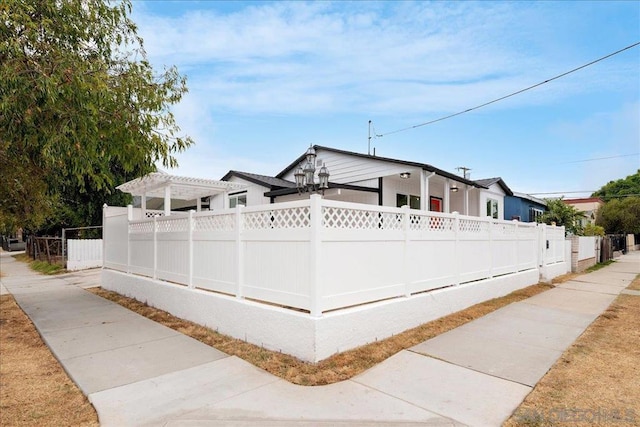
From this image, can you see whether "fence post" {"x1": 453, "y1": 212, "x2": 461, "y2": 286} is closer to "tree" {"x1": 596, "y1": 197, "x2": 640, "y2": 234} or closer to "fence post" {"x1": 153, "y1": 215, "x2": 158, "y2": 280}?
"fence post" {"x1": 153, "y1": 215, "x2": 158, "y2": 280}

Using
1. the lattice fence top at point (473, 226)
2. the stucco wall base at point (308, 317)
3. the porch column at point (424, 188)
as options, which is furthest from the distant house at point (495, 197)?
the stucco wall base at point (308, 317)

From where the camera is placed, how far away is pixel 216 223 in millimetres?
5996

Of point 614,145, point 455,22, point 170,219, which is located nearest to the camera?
point 170,219

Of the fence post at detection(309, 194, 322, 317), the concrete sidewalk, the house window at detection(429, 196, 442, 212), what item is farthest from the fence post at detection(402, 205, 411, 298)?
the house window at detection(429, 196, 442, 212)

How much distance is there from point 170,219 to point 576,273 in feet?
44.2

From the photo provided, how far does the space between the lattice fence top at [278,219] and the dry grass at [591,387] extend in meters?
2.84

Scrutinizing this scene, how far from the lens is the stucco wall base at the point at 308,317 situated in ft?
14.1

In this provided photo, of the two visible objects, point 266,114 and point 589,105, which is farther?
point 589,105

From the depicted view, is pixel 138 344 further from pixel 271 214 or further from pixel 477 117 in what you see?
pixel 477 117

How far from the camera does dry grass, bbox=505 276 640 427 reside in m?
2.98

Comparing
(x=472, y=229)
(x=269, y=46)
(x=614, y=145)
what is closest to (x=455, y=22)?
(x=269, y=46)

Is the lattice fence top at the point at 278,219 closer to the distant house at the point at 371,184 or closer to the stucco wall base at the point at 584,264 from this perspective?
the distant house at the point at 371,184

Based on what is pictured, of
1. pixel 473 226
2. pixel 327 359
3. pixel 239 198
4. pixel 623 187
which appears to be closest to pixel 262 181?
pixel 239 198

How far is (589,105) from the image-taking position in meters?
18.2
